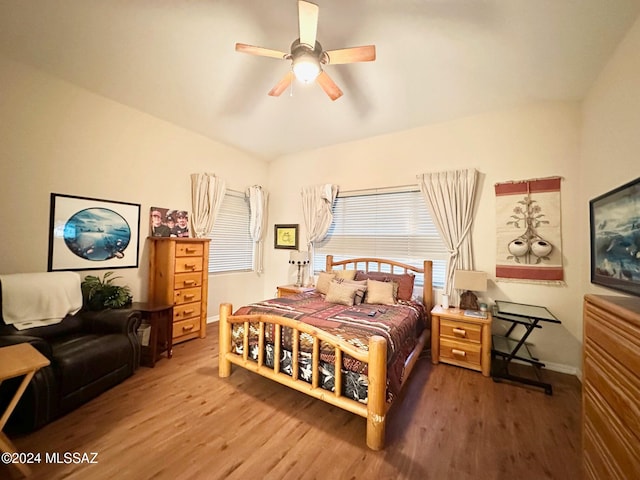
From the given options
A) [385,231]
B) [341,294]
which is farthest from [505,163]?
[341,294]

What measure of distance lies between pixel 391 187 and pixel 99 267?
12.7 feet

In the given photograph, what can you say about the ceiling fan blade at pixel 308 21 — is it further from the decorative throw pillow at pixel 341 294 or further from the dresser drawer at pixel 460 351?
the dresser drawer at pixel 460 351

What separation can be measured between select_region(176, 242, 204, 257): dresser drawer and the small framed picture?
1.54m

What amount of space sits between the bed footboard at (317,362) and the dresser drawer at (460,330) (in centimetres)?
146

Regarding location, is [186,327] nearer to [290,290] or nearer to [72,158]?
[290,290]

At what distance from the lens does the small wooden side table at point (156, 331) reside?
2.63 m

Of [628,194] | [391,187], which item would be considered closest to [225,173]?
[391,187]

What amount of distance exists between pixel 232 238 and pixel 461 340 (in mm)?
3764

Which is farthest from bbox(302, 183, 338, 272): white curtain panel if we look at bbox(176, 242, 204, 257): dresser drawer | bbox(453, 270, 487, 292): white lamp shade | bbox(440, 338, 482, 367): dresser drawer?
bbox(440, 338, 482, 367): dresser drawer

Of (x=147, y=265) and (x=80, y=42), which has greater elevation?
(x=80, y=42)

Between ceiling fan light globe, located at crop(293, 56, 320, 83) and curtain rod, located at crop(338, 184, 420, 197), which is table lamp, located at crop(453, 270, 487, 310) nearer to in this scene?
curtain rod, located at crop(338, 184, 420, 197)

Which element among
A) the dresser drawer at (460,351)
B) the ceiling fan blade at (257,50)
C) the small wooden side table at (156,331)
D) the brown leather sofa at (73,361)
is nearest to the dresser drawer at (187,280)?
the small wooden side table at (156,331)

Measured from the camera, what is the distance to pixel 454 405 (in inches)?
82.6

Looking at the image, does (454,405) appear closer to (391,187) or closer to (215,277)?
(391,187)
